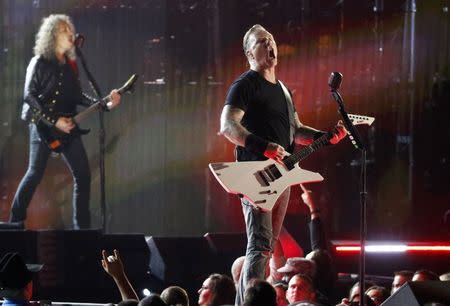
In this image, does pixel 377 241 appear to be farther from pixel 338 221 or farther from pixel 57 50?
pixel 57 50

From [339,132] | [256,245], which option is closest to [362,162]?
[339,132]

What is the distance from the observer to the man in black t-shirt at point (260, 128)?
6348 millimetres

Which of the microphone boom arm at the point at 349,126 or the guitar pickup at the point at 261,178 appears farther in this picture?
the guitar pickup at the point at 261,178

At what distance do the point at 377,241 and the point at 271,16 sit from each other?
8.81 feet

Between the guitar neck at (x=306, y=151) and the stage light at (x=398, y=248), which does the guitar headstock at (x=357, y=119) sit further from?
the stage light at (x=398, y=248)

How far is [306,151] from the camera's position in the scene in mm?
6719

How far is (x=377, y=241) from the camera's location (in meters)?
9.90

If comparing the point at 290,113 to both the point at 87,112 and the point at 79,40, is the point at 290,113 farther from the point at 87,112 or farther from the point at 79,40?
the point at 79,40

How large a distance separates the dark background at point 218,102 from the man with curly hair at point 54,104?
144mm

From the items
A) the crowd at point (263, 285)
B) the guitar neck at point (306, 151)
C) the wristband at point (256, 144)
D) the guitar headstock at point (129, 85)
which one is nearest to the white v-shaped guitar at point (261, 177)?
the guitar neck at point (306, 151)

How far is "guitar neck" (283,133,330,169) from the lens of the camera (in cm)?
663

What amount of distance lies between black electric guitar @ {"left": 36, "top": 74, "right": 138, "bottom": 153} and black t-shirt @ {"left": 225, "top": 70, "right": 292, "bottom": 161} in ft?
12.8

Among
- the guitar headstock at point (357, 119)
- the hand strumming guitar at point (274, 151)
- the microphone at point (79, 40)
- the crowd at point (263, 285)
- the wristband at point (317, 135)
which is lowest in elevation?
the crowd at point (263, 285)

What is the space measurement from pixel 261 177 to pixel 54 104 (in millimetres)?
4229
